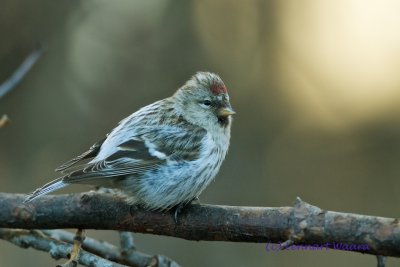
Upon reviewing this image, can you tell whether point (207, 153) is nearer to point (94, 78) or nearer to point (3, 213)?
point (3, 213)

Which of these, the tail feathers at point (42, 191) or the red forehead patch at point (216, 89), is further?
the red forehead patch at point (216, 89)

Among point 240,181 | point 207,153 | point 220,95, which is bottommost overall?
point 207,153

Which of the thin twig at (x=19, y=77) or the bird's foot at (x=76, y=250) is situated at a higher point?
the thin twig at (x=19, y=77)

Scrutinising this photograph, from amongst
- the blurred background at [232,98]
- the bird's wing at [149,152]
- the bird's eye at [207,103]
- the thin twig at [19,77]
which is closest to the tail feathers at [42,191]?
the bird's wing at [149,152]

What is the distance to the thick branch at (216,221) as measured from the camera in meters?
2.55

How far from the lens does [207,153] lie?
12.5ft

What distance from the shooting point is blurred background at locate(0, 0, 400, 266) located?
743 cm

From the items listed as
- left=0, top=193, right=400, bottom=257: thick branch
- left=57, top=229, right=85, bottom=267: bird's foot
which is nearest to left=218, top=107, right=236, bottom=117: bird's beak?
left=0, top=193, right=400, bottom=257: thick branch

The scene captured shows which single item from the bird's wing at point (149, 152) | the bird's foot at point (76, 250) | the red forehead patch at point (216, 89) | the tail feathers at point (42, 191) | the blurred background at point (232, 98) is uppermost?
the blurred background at point (232, 98)

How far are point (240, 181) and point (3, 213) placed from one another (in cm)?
468

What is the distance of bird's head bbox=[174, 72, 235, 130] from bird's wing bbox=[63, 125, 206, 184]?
110 millimetres

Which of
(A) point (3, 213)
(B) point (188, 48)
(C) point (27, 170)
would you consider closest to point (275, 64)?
(B) point (188, 48)

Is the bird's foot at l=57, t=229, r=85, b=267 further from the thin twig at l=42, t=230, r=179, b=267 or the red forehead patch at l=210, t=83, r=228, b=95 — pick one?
the red forehead patch at l=210, t=83, r=228, b=95

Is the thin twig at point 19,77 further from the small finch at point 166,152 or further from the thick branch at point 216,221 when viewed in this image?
the thick branch at point 216,221
